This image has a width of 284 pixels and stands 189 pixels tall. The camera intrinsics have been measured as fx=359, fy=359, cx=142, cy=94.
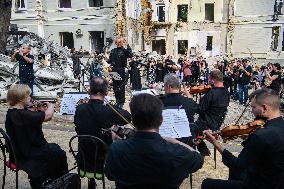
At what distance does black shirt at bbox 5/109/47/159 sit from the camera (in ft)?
13.1

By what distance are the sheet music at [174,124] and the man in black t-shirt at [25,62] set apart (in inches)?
286

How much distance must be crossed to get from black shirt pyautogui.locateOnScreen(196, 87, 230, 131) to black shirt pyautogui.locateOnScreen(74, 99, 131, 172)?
2191 millimetres

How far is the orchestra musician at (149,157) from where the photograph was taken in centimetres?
254

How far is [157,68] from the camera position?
19938 millimetres

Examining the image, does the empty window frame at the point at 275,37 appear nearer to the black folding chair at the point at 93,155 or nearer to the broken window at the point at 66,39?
the broken window at the point at 66,39

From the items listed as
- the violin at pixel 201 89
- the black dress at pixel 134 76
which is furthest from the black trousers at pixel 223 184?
the black dress at pixel 134 76

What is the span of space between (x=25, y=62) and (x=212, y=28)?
27.6 meters

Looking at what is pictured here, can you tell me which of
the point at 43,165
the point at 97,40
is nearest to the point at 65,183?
the point at 43,165

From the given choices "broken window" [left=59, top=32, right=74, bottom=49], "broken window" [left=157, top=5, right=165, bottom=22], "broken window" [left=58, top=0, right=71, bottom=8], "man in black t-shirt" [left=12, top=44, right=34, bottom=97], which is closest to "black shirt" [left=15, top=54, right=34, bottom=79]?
"man in black t-shirt" [left=12, top=44, right=34, bottom=97]

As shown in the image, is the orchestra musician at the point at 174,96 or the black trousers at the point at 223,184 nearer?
the black trousers at the point at 223,184

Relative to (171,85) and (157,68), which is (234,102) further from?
(171,85)

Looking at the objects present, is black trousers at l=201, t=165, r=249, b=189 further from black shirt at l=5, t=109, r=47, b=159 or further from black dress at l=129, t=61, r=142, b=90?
black dress at l=129, t=61, r=142, b=90

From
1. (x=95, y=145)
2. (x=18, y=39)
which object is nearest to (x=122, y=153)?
(x=95, y=145)

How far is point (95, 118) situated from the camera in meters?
4.14
